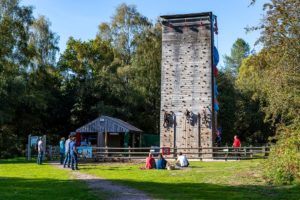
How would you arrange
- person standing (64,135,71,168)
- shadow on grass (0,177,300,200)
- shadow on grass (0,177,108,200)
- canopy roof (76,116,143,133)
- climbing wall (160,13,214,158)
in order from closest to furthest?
shadow on grass (0,177,300,200)
shadow on grass (0,177,108,200)
person standing (64,135,71,168)
climbing wall (160,13,214,158)
canopy roof (76,116,143,133)

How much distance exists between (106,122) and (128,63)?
14.4 m

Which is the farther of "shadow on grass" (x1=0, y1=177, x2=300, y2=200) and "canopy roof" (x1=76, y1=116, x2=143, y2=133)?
"canopy roof" (x1=76, y1=116, x2=143, y2=133)

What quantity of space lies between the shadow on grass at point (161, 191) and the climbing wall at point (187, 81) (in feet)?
62.4

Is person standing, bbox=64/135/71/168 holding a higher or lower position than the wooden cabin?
lower

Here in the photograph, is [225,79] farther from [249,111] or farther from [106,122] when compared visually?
[106,122]

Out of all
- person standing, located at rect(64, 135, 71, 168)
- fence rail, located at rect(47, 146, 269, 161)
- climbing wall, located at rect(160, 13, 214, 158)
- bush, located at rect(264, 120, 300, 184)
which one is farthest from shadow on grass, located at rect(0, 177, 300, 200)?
climbing wall, located at rect(160, 13, 214, 158)

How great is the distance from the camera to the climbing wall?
3512cm

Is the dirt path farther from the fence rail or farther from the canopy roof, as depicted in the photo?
the canopy roof

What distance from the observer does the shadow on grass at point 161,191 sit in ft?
42.4

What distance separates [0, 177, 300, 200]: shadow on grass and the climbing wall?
1900cm

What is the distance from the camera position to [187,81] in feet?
117

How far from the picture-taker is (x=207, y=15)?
1410 inches

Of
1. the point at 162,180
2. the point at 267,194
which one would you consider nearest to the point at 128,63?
the point at 162,180

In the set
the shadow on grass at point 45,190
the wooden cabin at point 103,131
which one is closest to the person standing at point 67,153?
the shadow on grass at point 45,190
